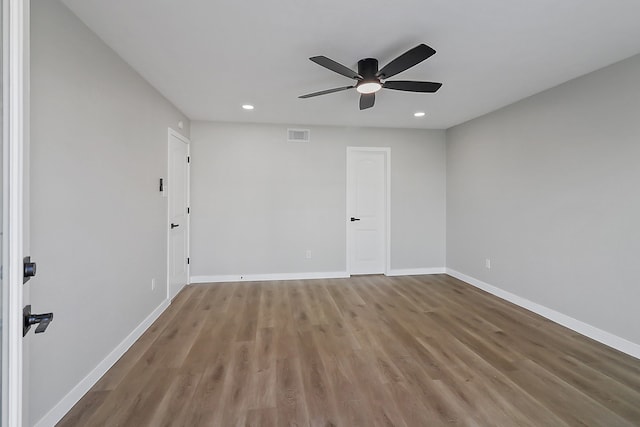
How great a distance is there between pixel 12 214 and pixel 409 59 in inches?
86.9

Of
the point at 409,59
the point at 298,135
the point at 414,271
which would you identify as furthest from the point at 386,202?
the point at 409,59

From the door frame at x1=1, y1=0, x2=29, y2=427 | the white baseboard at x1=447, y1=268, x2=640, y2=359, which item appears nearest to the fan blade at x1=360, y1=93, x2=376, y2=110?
the door frame at x1=1, y1=0, x2=29, y2=427

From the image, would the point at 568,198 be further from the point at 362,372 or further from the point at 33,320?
the point at 33,320

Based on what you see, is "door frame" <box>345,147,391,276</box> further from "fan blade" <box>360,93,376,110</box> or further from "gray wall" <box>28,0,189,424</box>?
"gray wall" <box>28,0,189,424</box>

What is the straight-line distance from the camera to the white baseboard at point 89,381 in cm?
159

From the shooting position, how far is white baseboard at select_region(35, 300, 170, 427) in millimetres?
1594

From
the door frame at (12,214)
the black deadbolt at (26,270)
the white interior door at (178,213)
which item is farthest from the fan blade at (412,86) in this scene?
the white interior door at (178,213)

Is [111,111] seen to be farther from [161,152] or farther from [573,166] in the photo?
[573,166]

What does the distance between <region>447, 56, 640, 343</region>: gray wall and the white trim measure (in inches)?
86.4

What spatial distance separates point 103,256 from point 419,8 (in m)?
2.84

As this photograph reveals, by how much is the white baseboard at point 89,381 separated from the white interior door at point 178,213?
873 mm

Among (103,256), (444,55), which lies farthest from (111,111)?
(444,55)

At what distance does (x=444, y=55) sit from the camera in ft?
7.61

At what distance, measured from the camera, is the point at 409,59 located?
1953 millimetres
